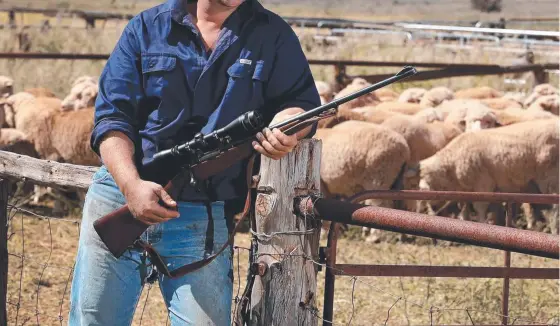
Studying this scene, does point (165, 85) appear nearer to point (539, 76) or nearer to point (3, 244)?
point (3, 244)

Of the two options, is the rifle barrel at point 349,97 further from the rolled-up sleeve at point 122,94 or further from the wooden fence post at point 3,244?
the wooden fence post at point 3,244

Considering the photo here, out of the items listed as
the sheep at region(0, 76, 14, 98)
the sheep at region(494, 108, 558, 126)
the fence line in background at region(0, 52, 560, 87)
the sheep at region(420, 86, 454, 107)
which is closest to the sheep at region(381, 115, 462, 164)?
the sheep at region(494, 108, 558, 126)

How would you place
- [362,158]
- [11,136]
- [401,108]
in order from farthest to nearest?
[401,108] < [11,136] < [362,158]

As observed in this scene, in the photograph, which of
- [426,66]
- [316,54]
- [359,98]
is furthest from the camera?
[316,54]

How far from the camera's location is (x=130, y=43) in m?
3.53

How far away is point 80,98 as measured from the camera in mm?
13578

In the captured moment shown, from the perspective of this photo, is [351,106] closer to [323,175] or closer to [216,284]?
[323,175]

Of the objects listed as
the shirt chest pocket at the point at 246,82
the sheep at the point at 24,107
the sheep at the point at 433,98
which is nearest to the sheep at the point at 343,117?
the sheep at the point at 24,107

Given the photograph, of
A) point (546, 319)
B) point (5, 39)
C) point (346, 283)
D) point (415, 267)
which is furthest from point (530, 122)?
point (5, 39)

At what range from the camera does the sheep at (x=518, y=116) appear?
14219 millimetres

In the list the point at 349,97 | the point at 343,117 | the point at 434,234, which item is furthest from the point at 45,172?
the point at 343,117

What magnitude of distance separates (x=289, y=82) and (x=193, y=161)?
471 millimetres

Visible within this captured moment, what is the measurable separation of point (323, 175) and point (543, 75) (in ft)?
29.8

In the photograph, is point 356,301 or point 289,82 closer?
point 289,82
